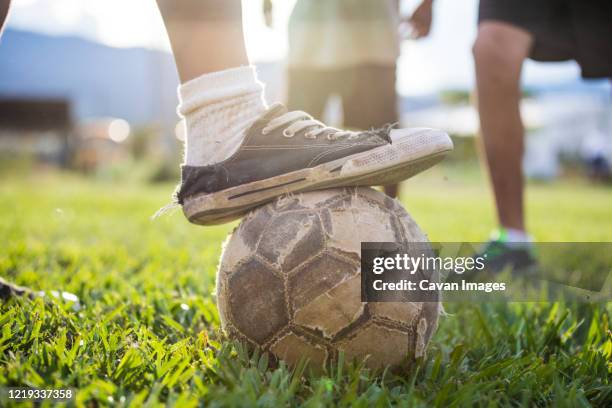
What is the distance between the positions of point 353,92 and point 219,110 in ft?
5.75

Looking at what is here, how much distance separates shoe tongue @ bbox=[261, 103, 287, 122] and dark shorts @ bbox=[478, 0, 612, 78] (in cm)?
185

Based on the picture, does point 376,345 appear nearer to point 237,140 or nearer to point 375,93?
point 237,140

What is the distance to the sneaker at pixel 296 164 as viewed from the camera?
5.78ft

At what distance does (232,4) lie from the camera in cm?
190

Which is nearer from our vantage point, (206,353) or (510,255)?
(206,353)

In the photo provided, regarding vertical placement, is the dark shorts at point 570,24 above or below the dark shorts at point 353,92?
above

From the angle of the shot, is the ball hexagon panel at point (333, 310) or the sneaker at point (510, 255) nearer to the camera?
the ball hexagon panel at point (333, 310)

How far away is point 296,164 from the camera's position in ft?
5.87

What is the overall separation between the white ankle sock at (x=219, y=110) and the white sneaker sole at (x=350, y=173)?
15 centimetres

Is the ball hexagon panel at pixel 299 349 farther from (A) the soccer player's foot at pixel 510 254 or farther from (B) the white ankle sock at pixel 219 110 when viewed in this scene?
(A) the soccer player's foot at pixel 510 254

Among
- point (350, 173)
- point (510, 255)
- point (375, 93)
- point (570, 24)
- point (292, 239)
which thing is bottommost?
point (510, 255)

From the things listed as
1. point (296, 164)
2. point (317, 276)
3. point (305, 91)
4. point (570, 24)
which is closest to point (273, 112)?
point (296, 164)

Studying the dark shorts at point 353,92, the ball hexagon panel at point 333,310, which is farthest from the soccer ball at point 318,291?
the dark shorts at point 353,92

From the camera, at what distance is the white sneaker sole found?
1.75 m
